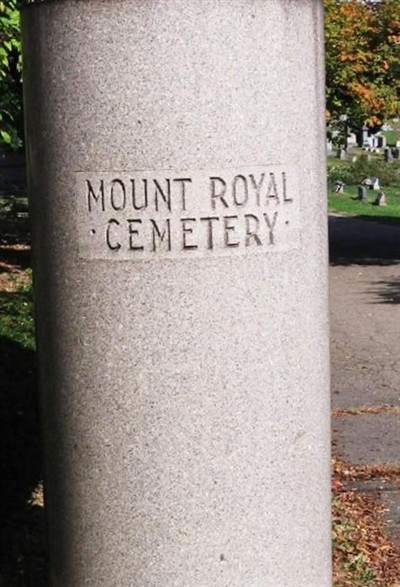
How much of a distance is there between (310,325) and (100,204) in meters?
0.81

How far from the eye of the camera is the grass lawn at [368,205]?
25959 millimetres

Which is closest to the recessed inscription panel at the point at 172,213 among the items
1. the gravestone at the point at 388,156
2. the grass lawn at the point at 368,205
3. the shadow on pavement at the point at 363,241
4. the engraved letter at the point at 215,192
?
the engraved letter at the point at 215,192

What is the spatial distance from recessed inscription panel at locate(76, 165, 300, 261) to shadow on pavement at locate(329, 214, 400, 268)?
545 inches

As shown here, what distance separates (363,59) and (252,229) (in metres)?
14.0

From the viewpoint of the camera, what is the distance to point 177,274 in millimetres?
3307

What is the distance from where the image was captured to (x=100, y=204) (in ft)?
11.0

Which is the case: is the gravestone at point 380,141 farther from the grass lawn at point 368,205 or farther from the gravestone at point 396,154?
the grass lawn at point 368,205

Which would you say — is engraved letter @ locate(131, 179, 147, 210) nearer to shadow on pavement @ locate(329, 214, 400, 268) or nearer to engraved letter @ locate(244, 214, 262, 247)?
engraved letter @ locate(244, 214, 262, 247)

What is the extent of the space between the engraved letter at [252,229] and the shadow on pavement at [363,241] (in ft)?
45.4

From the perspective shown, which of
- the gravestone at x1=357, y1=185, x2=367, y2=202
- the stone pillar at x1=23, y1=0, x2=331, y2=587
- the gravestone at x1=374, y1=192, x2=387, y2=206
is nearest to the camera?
the stone pillar at x1=23, y1=0, x2=331, y2=587

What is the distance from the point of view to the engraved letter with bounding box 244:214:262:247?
336cm

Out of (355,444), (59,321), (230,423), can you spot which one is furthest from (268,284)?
(355,444)

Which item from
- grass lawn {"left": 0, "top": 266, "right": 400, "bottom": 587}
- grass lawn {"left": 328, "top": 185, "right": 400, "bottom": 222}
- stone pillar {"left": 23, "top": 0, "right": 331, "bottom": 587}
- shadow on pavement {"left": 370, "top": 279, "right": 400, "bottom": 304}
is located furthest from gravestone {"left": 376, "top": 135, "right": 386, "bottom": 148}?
stone pillar {"left": 23, "top": 0, "right": 331, "bottom": 587}

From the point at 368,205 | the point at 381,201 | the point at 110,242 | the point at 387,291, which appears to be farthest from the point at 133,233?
the point at 368,205
